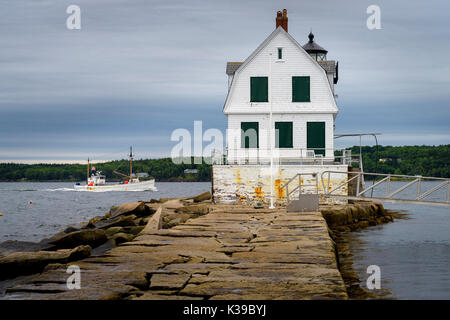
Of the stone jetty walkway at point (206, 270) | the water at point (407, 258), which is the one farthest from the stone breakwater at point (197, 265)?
the water at point (407, 258)

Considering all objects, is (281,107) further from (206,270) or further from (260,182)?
(206,270)

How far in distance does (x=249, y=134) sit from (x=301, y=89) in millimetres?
3197

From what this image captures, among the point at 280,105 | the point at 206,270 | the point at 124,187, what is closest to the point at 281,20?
the point at 280,105

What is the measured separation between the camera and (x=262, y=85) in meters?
24.3

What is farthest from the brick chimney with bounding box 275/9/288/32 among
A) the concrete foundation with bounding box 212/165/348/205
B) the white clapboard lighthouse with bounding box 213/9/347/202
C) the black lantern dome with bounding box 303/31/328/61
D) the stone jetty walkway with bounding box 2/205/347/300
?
the stone jetty walkway with bounding box 2/205/347/300

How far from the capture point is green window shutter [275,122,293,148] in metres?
24.2

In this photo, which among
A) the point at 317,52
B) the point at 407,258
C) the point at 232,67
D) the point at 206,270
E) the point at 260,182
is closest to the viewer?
the point at 206,270

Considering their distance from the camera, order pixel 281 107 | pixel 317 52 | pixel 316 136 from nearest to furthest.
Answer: pixel 316 136 < pixel 281 107 < pixel 317 52

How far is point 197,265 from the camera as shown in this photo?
718 cm

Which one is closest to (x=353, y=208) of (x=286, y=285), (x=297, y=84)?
(x=297, y=84)

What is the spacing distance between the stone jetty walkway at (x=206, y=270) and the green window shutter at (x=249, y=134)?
45.2ft

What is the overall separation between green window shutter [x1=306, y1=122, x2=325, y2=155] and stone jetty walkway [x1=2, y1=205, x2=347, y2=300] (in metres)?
13.9

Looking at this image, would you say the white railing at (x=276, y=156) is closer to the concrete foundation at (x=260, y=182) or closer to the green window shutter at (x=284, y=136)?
the green window shutter at (x=284, y=136)
